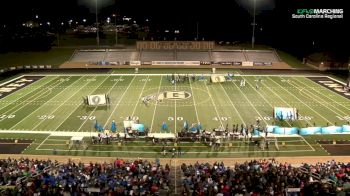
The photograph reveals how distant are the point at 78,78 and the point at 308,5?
40.6m

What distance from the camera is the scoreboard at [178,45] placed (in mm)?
65125

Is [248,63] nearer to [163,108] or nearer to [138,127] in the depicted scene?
[163,108]

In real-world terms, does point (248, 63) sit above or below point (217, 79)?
above

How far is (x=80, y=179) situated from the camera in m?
18.0

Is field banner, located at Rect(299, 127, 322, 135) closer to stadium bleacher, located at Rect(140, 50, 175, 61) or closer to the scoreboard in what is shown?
stadium bleacher, located at Rect(140, 50, 175, 61)

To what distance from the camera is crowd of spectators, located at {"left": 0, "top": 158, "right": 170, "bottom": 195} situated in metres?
16.7

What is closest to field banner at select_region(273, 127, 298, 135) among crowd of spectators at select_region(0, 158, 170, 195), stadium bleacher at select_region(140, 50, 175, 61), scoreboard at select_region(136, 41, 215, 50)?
crowd of spectators at select_region(0, 158, 170, 195)

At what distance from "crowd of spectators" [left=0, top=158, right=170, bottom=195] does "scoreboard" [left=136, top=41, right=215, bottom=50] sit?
45.7 meters

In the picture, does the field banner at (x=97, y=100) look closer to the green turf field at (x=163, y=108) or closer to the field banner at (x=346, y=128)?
the green turf field at (x=163, y=108)

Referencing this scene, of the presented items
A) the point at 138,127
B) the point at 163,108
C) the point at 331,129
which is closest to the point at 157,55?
the point at 163,108

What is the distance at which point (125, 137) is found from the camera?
28047 mm

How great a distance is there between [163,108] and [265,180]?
18.7 meters

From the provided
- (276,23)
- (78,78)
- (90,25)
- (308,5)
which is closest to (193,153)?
(78,78)

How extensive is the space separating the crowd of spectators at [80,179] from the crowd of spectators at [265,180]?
1501 millimetres
